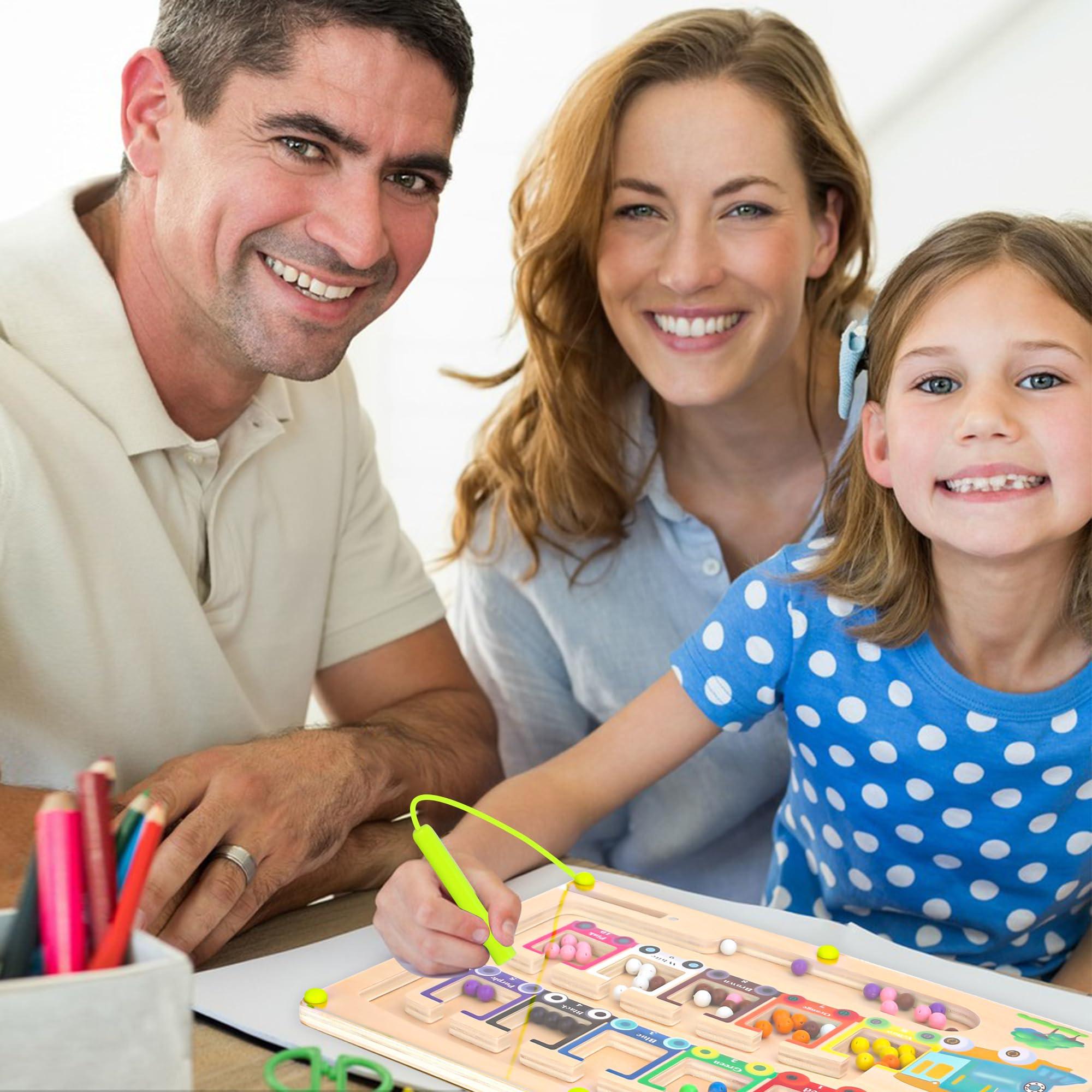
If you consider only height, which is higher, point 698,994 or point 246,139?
point 246,139

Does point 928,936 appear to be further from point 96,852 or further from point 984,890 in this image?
point 96,852

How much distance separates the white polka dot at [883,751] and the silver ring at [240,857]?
0.57m

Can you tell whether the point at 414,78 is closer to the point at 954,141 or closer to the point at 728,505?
the point at 728,505

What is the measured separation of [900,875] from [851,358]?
19.4 inches

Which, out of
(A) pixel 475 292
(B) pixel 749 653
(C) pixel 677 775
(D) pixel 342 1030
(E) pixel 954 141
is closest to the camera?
(D) pixel 342 1030

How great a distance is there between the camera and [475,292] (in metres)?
3.11

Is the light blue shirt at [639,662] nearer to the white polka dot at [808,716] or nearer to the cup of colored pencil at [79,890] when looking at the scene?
the white polka dot at [808,716]

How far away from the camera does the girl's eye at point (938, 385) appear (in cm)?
120

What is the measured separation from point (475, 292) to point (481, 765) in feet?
5.84

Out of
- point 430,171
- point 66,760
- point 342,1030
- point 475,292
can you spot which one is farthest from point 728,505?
point 475,292

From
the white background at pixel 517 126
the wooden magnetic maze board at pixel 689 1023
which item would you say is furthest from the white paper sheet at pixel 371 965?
the white background at pixel 517 126

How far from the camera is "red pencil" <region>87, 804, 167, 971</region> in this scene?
0.62 metres

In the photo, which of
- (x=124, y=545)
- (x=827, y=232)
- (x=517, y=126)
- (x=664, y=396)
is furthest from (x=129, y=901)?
(x=517, y=126)

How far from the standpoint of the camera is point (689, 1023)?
2.88ft
